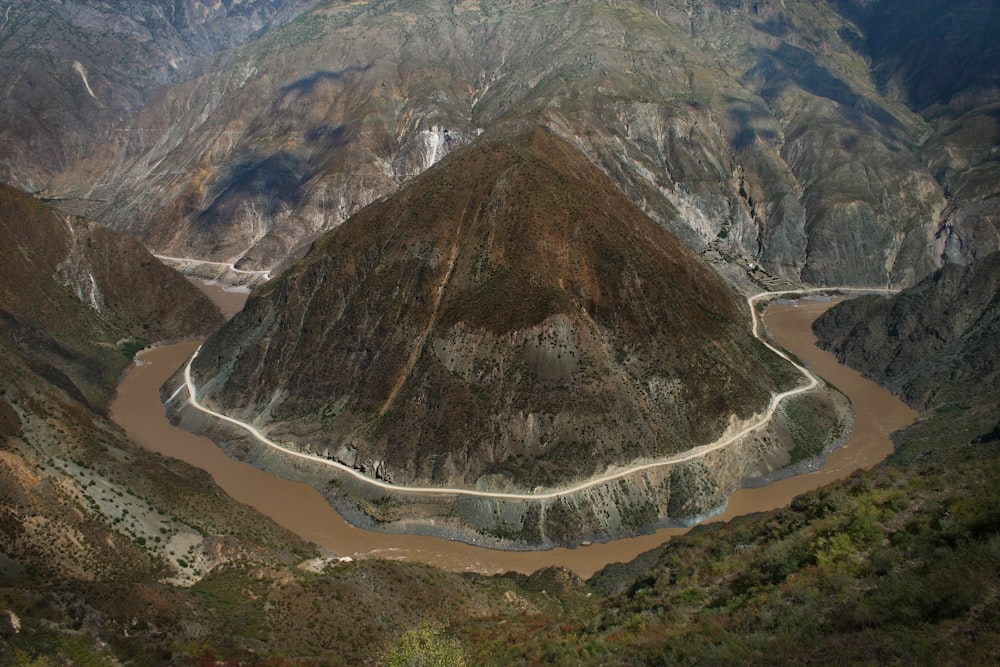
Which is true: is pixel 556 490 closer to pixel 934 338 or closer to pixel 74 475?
pixel 74 475

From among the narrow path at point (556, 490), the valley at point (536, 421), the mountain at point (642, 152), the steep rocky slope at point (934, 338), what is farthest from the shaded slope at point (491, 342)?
the mountain at point (642, 152)

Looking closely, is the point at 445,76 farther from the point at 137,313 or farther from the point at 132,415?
the point at 132,415

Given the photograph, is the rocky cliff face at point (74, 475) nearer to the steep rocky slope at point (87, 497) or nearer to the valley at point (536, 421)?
the steep rocky slope at point (87, 497)

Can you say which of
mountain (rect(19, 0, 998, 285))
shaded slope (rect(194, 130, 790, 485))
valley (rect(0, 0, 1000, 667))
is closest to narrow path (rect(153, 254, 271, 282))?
valley (rect(0, 0, 1000, 667))

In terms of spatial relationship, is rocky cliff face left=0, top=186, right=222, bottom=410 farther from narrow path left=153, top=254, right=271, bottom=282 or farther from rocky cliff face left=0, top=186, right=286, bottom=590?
narrow path left=153, top=254, right=271, bottom=282

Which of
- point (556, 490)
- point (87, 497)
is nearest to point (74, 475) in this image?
point (87, 497)
